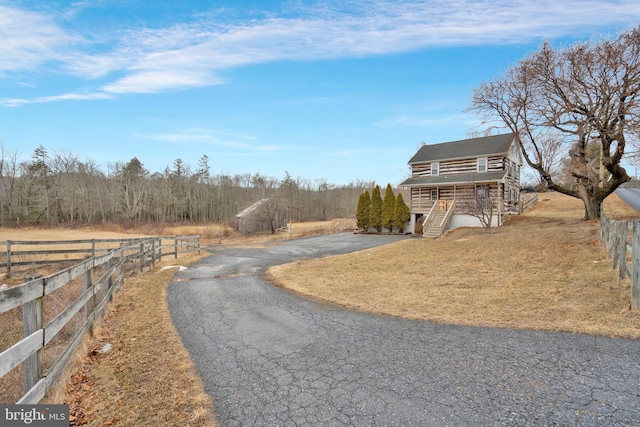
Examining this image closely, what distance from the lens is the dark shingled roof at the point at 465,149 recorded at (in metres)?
25.3

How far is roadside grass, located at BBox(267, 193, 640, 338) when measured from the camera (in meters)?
5.54

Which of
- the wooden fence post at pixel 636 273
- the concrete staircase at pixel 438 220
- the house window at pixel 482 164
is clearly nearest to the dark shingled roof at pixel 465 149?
the house window at pixel 482 164

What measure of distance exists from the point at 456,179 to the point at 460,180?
55 cm

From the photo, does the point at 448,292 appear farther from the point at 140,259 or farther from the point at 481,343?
the point at 140,259

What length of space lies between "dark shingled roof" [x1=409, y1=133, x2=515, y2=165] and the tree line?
18034 mm

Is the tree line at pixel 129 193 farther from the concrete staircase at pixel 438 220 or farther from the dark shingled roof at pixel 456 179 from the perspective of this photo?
the concrete staircase at pixel 438 220

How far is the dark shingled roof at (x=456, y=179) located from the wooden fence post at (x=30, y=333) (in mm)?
25450

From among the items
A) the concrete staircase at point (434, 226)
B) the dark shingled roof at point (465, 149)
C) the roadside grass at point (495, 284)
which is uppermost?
the dark shingled roof at point (465, 149)

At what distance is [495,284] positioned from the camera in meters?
8.53

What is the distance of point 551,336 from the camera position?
15.2 ft

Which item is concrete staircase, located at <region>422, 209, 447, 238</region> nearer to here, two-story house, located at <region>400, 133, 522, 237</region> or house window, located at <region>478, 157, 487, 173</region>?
two-story house, located at <region>400, 133, 522, 237</region>

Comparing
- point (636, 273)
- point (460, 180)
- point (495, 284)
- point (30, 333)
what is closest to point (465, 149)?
point (460, 180)

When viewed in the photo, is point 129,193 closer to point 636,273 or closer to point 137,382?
point 137,382

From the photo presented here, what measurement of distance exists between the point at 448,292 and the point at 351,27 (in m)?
11.4
